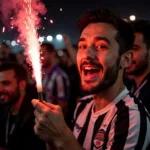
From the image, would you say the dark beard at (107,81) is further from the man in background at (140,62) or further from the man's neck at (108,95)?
the man in background at (140,62)

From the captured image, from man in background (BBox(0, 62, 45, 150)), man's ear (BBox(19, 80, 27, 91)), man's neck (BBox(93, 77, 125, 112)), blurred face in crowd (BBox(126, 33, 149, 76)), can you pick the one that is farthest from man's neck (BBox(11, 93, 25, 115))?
man's neck (BBox(93, 77, 125, 112))

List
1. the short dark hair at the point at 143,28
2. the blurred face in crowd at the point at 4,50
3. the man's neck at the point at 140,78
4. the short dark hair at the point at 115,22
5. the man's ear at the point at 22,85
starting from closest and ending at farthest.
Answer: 1. the short dark hair at the point at 115,22
2. the man's neck at the point at 140,78
3. the short dark hair at the point at 143,28
4. the man's ear at the point at 22,85
5. the blurred face in crowd at the point at 4,50

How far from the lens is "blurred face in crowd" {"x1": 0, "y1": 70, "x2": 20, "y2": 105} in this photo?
4.54 metres

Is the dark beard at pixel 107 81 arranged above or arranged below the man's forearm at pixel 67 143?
above

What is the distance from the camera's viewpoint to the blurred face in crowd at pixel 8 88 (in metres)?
4.54

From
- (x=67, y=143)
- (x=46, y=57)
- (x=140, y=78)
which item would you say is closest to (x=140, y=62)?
(x=140, y=78)

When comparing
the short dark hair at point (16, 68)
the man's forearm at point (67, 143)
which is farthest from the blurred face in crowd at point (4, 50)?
the man's forearm at point (67, 143)

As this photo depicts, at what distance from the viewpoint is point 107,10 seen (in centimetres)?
260

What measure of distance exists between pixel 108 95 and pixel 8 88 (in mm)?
2434

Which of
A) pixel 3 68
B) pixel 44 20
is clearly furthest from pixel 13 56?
pixel 44 20

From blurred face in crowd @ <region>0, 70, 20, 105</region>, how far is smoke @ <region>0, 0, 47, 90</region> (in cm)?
136

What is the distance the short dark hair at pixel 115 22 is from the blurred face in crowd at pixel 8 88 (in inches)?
86.8

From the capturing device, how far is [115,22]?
2512 mm

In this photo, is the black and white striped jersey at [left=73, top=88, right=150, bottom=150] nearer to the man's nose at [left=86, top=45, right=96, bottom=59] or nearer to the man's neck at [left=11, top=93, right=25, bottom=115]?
the man's nose at [left=86, top=45, right=96, bottom=59]
